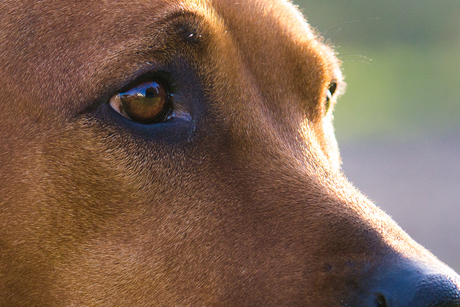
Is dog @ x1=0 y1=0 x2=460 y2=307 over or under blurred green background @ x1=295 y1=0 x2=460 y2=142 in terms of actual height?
under

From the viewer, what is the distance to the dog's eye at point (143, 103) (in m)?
2.65

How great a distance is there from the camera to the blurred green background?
14.6 meters

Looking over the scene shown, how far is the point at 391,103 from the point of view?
16.1 metres

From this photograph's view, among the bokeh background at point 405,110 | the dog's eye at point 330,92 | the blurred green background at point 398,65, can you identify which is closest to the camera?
the dog's eye at point 330,92

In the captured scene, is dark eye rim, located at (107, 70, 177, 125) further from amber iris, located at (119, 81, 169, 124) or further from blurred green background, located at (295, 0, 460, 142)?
blurred green background, located at (295, 0, 460, 142)

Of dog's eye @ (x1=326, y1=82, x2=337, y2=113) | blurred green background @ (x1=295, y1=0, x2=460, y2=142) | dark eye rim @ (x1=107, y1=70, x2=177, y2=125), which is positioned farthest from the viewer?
blurred green background @ (x1=295, y1=0, x2=460, y2=142)

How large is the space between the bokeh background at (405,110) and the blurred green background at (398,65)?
3cm

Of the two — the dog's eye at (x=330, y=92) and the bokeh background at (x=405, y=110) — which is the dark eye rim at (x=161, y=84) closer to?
the dog's eye at (x=330, y=92)

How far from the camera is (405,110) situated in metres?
15.4

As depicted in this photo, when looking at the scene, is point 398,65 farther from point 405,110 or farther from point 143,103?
point 143,103

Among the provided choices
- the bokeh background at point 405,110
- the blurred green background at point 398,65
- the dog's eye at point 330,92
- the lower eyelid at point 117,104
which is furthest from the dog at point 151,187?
the blurred green background at point 398,65

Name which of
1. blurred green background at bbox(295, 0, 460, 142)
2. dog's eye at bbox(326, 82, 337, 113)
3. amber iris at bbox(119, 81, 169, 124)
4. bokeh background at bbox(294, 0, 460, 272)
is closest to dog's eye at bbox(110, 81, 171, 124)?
amber iris at bbox(119, 81, 169, 124)

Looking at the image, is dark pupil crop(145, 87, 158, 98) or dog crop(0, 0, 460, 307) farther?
dark pupil crop(145, 87, 158, 98)

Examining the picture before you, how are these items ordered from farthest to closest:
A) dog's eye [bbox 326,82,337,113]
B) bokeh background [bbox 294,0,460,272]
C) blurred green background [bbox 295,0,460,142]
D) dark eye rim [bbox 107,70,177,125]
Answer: blurred green background [bbox 295,0,460,142] → bokeh background [bbox 294,0,460,272] → dog's eye [bbox 326,82,337,113] → dark eye rim [bbox 107,70,177,125]
